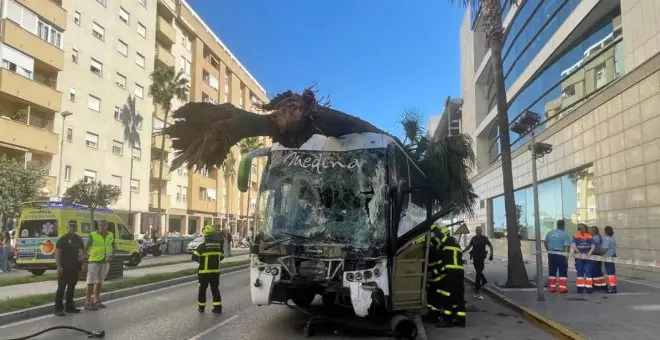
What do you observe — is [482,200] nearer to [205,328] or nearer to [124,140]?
[124,140]

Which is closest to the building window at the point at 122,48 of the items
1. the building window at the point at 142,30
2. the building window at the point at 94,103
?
the building window at the point at 142,30

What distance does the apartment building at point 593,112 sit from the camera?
14867 mm

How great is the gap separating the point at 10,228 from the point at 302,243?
25.7 metres

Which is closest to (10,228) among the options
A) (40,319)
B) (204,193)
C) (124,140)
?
(124,140)

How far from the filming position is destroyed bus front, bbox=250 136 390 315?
7484 mm

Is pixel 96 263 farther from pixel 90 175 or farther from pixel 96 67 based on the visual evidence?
pixel 96 67

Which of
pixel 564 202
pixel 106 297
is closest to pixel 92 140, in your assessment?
pixel 106 297

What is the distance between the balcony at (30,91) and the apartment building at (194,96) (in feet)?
35.0

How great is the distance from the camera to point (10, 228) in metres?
27.7

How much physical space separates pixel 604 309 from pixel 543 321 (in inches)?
71.3

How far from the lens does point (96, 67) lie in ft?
129

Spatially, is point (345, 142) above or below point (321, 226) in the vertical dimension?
above

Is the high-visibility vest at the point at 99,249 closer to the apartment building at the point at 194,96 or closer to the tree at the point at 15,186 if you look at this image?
the tree at the point at 15,186

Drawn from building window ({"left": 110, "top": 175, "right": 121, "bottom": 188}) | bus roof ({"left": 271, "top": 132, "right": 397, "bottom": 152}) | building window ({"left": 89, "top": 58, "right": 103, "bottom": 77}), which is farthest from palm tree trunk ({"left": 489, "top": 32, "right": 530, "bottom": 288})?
building window ({"left": 110, "top": 175, "right": 121, "bottom": 188})
